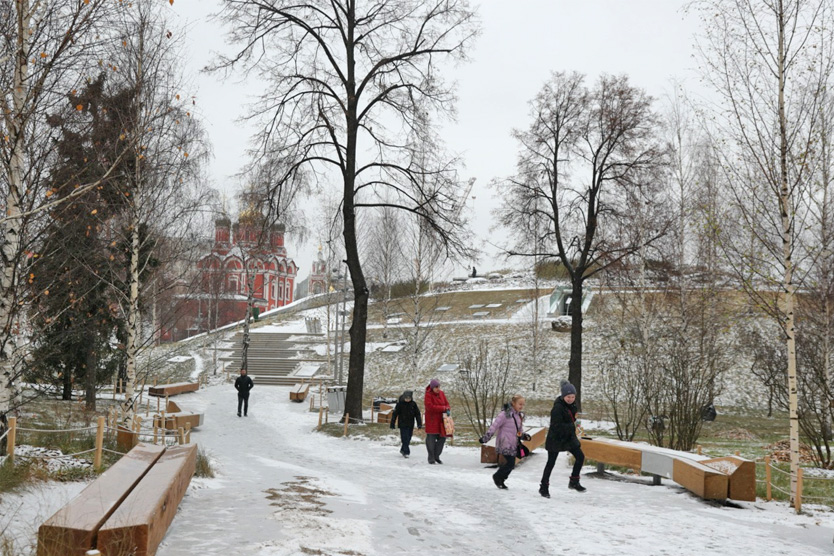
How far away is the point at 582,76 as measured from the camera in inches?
818

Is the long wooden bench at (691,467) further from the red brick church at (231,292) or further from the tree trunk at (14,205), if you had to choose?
the red brick church at (231,292)

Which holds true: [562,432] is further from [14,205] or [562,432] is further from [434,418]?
[14,205]

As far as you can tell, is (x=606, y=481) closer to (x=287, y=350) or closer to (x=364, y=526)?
(x=364, y=526)

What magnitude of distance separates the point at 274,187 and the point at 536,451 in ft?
32.1

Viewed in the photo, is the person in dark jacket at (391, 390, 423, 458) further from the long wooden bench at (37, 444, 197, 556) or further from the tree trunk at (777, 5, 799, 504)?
the tree trunk at (777, 5, 799, 504)

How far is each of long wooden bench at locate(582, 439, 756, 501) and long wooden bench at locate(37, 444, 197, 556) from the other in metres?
6.65

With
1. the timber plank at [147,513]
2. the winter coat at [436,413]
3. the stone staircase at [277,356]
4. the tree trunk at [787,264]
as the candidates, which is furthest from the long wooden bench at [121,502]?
the stone staircase at [277,356]

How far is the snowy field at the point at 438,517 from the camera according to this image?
6129mm

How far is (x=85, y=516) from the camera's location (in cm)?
464

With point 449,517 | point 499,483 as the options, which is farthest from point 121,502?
point 499,483

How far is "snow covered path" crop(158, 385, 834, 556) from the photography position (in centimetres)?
625

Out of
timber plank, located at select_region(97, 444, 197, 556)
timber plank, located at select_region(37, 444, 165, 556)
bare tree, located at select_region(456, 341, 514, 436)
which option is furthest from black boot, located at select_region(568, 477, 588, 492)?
timber plank, located at select_region(37, 444, 165, 556)

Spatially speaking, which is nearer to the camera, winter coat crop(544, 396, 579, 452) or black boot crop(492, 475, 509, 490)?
winter coat crop(544, 396, 579, 452)

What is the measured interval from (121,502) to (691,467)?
7.49m
